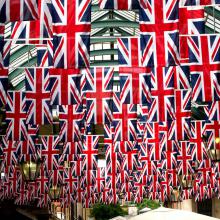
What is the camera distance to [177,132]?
55.4 feet

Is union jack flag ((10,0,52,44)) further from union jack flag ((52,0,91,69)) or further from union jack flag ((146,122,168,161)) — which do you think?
union jack flag ((146,122,168,161))

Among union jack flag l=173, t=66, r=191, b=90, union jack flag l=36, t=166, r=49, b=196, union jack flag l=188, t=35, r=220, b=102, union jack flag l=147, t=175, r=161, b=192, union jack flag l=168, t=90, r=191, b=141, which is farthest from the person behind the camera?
union jack flag l=147, t=175, r=161, b=192

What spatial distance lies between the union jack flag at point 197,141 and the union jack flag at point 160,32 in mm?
11234

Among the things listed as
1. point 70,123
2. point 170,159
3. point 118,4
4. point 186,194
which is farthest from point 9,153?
point 118,4

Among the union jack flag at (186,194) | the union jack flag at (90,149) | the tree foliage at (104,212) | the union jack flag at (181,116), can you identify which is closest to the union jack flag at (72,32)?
the union jack flag at (181,116)

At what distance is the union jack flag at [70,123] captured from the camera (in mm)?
16734

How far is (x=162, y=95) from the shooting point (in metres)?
13.7

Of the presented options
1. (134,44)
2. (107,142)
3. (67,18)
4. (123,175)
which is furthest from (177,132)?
(123,175)

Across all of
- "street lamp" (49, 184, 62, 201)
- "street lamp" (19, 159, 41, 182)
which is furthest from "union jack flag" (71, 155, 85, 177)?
"street lamp" (19, 159, 41, 182)

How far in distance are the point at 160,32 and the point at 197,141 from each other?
1190 cm

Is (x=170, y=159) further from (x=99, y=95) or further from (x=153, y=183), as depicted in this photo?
(x=99, y=95)

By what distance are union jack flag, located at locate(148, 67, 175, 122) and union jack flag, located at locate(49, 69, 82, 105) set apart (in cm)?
217

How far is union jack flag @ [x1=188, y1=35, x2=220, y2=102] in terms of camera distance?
11502 millimetres

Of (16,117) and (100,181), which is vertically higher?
(16,117)
